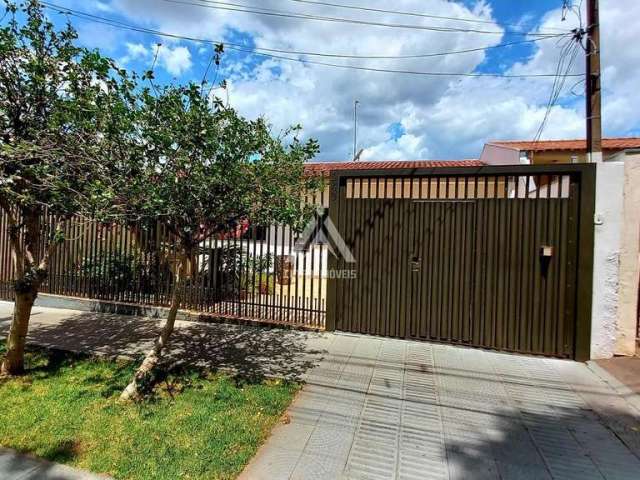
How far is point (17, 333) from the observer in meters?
3.93

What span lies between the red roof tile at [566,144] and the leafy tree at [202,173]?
662 inches

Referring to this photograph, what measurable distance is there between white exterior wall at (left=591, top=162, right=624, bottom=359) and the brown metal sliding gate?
0.39ft

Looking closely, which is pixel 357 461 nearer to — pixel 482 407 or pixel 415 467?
pixel 415 467

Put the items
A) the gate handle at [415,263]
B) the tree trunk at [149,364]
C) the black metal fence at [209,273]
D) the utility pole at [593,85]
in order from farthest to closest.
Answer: the black metal fence at [209,273]
the gate handle at [415,263]
the utility pole at [593,85]
the tree trunk at [149,364]

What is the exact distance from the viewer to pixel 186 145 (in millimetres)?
2973

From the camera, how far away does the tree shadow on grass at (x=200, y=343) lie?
4.46 meters

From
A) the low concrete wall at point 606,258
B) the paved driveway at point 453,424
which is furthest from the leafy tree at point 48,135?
the low concrete wall at point 606,258

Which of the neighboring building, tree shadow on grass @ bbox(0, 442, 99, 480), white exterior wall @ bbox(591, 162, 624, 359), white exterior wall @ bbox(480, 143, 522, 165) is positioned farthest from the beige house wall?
the neighboring building

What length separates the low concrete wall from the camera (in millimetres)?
4727

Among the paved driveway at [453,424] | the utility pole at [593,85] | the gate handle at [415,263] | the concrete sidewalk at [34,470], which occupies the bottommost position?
the concrete sidewalk at [34,470]

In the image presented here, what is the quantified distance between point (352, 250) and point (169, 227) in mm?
3215

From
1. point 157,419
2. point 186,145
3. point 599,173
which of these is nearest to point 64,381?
point 157,419

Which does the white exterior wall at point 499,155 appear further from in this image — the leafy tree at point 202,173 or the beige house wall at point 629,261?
the leafy tree at point 202,173
